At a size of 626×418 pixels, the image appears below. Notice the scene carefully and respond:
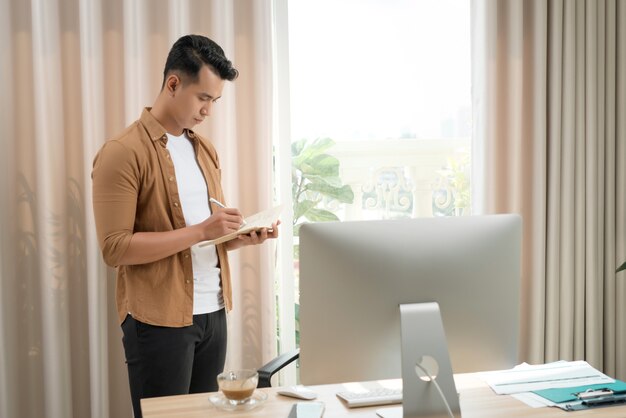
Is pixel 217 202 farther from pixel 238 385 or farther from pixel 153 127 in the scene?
pixel 238 385

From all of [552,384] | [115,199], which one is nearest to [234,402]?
[115,199]

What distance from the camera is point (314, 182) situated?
3250 mm

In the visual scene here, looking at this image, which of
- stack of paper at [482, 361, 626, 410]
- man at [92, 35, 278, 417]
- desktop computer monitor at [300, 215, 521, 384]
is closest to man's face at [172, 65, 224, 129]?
man at [92, 35, 278, 417]

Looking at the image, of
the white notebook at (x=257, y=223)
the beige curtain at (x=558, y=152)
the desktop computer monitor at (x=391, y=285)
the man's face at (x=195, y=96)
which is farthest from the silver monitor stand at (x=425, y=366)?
the beige curtain at (x=558, y=152)

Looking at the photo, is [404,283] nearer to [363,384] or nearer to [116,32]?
[363,384]

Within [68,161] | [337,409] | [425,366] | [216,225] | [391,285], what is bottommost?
[337,409]

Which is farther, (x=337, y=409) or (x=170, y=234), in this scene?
(x=170, y=234)

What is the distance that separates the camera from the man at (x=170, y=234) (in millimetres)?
2049

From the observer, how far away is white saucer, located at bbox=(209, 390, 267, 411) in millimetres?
1729

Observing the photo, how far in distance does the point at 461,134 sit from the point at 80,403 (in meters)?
2.12

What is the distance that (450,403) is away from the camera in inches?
62.7

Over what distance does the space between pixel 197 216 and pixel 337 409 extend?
0.81 m

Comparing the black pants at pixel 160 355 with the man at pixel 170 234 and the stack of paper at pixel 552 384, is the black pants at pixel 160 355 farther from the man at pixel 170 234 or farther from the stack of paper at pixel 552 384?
the stack of paper at pixel 552 384

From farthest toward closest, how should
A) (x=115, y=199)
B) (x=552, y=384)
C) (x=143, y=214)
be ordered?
(x=143, y=214) < (x=115, y=199) < (x=552, y=384)
